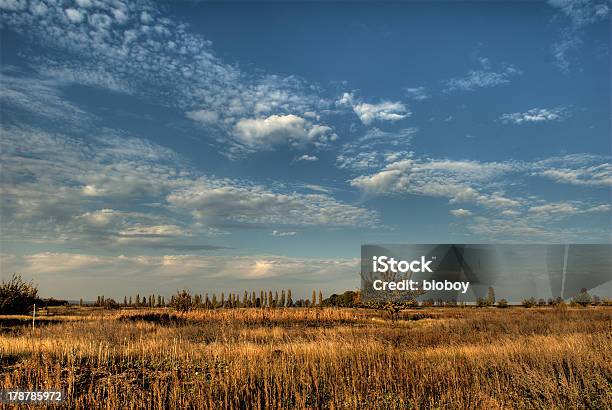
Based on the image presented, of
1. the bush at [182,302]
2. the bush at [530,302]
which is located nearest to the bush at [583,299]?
the bush at [530,302]

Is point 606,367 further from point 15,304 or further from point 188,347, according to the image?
point 15,304

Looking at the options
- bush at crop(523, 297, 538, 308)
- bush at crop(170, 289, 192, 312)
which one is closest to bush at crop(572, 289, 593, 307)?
bush at crop(523, 297, 538, 308)

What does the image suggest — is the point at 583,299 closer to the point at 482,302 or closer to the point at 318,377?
the point at 482,302

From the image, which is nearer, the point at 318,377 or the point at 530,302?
the point at 318,377

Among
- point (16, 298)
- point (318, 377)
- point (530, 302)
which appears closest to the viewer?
point (318, 377)

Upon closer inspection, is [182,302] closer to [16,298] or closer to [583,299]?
[16,298]

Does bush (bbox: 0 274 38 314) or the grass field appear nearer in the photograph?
the grass field

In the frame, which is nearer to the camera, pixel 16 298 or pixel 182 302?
pixel 16 298

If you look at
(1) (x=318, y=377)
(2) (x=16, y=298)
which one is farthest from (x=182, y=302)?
(1) (x=318, y=377)

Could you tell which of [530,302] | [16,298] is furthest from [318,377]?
[530,302]

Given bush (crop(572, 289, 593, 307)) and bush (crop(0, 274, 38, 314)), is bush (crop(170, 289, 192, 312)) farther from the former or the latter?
bush (crop(572, 289, 593, 307))

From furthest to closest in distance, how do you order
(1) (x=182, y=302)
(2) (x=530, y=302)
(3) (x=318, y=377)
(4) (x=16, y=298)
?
(2) (x=530, y=302), (1) (x=182, y=302), (4) (x=16, y=298), (3) (x=318, y=377)

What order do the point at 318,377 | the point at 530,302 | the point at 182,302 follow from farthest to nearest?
the point at 530,302, the point at 182,302, the point at 318,377

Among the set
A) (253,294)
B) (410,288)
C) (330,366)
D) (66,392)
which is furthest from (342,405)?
(253,294)
